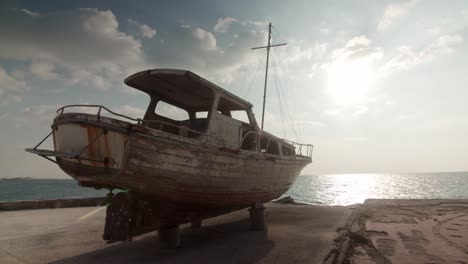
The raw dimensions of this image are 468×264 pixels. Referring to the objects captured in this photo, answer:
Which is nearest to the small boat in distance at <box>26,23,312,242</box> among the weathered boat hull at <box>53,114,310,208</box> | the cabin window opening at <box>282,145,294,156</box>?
the weathered boat hull at <box>53,114,310,208</box>

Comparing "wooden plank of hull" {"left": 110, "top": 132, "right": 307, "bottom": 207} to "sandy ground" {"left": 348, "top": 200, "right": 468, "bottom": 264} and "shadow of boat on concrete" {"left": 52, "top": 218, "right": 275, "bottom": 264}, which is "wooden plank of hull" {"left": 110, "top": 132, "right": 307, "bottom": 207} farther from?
"sandy ground" {"left": 348, "top": 200, "right": 468, "bottom": 264}

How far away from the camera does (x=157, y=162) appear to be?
5859 mm

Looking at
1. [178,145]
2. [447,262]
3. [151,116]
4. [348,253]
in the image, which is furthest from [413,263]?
[151,116]

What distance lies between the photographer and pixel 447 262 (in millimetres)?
5559

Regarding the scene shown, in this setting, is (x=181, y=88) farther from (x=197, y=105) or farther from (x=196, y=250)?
(x=196, y=250)

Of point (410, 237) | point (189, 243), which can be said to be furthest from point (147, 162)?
point (410, 237)

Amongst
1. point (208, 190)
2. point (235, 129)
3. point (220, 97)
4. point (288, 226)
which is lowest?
point (288, 226)

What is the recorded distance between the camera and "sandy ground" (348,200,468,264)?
5934 millimetres

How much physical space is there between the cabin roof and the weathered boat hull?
6.28 feet

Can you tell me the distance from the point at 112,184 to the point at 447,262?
6.98 meters

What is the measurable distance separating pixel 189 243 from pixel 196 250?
92 centimetres

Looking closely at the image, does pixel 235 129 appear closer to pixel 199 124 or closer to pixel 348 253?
pixel 199 124

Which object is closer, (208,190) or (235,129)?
(208,190)

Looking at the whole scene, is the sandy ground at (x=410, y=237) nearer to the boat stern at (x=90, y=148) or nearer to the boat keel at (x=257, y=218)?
the boat keel at (x=257, y=218)
